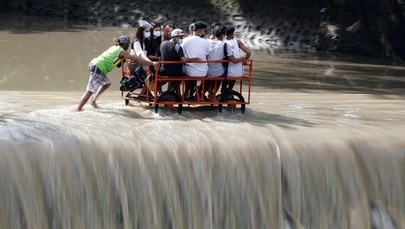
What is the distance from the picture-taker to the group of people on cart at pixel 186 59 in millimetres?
11852

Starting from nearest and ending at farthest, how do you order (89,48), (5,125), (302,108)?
(5,125) < (302,108) < (89,48)

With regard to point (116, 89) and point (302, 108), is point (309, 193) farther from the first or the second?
point (116, 89)

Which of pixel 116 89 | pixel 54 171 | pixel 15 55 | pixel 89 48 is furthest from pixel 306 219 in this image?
pixel 89 48

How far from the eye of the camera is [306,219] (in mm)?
10547

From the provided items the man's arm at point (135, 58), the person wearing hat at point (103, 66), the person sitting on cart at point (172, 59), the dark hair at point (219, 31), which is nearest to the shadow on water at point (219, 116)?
the person wearing hat at point (103, 66)

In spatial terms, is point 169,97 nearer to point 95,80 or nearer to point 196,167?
point 95,80

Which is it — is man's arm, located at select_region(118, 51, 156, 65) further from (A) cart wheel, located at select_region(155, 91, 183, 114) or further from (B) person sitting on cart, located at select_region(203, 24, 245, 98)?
(B) person sitting on cart, located at select_region(203, 24, 245, 98)

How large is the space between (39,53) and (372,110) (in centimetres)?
1287

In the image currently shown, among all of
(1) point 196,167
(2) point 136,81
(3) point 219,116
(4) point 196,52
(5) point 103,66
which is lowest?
(1) point 196,167

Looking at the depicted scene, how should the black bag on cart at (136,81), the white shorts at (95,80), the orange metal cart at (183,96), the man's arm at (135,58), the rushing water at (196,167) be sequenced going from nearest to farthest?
the rushing water at (196,167), the man's arm at (135,58), the orange metal cart at (183,96), the white shorts at (95,80), the black bag on cart at (136,81)

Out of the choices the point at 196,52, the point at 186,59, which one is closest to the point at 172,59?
the point at 186,59

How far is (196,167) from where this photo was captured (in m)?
9.83

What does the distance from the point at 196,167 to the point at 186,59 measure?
8.05ft

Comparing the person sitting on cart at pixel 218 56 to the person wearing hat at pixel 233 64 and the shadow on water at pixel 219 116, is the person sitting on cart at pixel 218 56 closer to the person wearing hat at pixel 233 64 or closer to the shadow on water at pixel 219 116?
the person wearing hat at pixel 233 64
